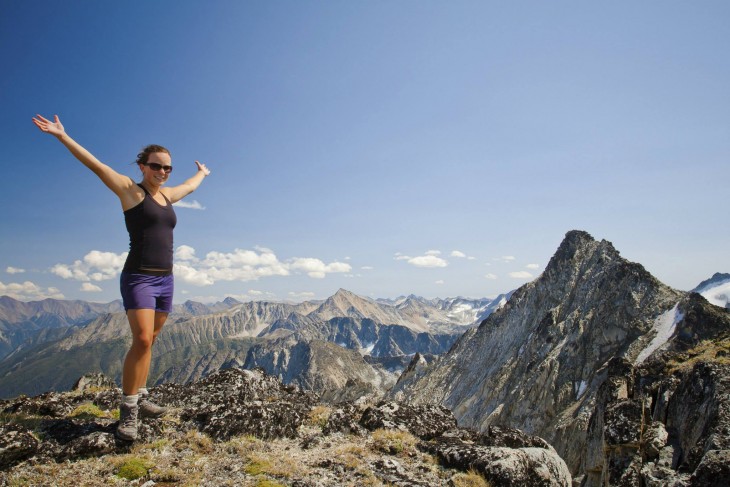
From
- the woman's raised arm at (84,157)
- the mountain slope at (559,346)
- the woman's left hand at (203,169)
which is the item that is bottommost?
the mountain slope at (559,346)

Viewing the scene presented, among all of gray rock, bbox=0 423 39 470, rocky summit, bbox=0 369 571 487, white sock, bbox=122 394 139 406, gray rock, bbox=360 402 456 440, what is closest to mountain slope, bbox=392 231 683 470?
gray rock, bbox=360 402 456 440

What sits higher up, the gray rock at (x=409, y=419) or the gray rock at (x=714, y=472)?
the gray rock at (x=714, y=472)

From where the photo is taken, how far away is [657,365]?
86.6 ft

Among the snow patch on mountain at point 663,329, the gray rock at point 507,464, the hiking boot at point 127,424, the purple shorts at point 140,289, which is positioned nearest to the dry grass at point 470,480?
the gray rock at point 507,464

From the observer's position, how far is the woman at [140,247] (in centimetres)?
783

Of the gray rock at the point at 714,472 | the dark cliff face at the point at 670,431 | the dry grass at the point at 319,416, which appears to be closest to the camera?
the gray rock at the point at 714,472

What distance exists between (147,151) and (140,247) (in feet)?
7.52

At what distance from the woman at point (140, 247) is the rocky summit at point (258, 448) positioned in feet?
3.43

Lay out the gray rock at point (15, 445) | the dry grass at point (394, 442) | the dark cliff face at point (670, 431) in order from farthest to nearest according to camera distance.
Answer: the dry grass at point (394, 442), the dark cliff face at point (670, 431), the gray rock at point (15, 445)

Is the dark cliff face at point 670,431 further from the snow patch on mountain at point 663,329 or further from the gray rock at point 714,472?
the snow patch on mountain at point 663,329

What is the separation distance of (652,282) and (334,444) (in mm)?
94494

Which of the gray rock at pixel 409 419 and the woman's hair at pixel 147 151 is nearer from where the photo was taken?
the woman's hair at pixel 147 151

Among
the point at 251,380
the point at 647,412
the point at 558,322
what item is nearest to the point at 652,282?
the point at 558,322

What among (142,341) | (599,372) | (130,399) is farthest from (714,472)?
(599,372)
